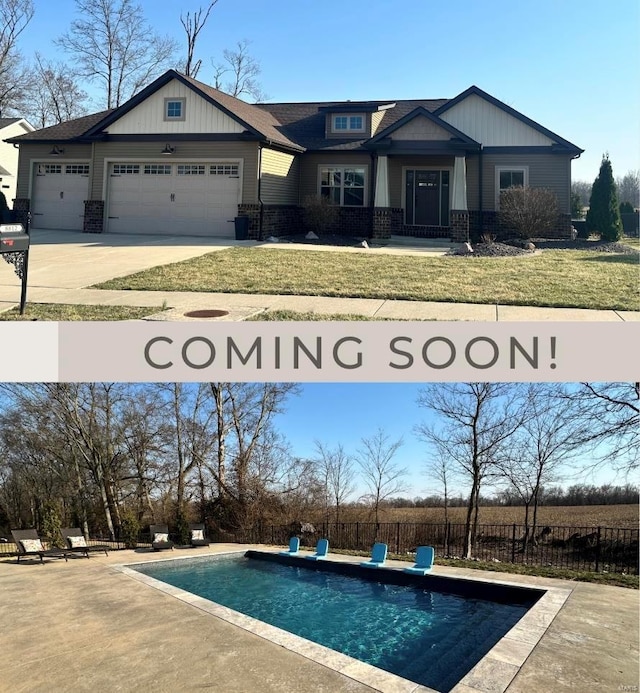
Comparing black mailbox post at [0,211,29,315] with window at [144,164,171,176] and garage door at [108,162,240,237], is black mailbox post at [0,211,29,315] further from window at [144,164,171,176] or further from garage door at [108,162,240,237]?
window at [144,164,171,176]

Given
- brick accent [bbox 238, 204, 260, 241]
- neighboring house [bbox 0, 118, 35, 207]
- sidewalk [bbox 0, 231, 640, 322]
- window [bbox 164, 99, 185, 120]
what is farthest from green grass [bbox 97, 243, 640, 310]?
neighboring house [bbox 0, 118, 35, 207]

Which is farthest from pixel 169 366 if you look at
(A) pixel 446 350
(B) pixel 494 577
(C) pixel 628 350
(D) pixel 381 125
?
(D) pixel 381 125

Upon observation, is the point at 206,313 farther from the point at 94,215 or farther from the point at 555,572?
the point at 94,215

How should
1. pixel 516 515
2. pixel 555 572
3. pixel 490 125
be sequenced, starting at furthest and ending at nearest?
1. pixel 490 125
2. pixel 516 515
3. pixel 555 572

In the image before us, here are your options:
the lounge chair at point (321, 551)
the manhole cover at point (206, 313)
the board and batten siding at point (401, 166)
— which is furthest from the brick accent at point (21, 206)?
Answer: the manhole cover at point (206, 313)

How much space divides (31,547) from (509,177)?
19.5m

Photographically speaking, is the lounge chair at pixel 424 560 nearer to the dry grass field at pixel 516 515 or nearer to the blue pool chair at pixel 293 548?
the blue pool chair at pixel 293 548

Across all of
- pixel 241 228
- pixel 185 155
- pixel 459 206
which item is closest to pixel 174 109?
pixel 185 155

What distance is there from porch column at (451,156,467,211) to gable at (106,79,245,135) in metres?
7.52

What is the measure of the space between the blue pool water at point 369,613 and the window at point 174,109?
15.0 meters

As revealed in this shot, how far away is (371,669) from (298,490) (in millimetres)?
14892

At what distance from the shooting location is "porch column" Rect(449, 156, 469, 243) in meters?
22.4

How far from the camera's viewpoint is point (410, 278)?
42.3 feet

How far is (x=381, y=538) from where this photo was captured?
17062 millimetres
